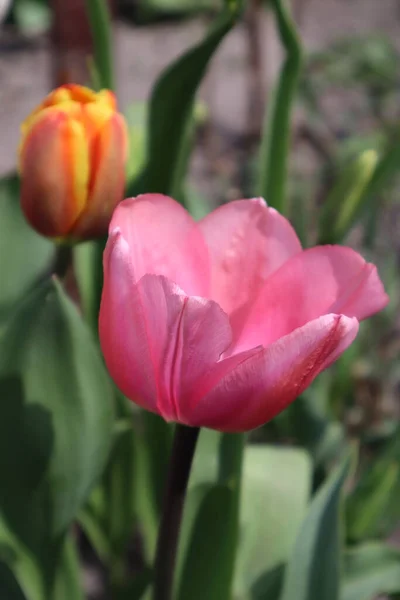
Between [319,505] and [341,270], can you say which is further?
[319,505]

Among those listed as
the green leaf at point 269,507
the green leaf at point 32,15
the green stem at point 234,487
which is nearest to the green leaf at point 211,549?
the green stem at point 234,487

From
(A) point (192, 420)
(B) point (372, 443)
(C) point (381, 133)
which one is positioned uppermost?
(A) point (192, 420)

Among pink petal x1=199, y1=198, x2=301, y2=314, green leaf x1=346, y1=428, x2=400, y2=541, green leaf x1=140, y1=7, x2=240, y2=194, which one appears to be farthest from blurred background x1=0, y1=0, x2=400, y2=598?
pink petal x1=199, y1=198, x2=301, y2=314

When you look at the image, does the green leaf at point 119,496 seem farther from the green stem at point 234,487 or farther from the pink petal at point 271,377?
the pink petal at point 271,377

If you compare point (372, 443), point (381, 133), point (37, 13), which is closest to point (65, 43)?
point (372, 443)

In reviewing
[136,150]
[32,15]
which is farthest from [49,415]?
[32,15]

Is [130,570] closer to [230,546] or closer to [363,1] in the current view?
[230,546]

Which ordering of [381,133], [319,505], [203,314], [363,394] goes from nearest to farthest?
[203,314] → [319,505] → [363,394] → [381,133]

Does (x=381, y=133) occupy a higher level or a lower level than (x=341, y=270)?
lower
